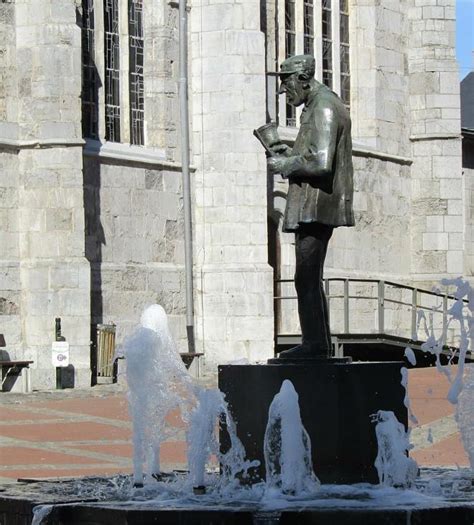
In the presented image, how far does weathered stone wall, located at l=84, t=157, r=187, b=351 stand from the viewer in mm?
28281

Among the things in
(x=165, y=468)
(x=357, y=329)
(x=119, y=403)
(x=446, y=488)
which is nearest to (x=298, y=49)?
(x=357, y=329)

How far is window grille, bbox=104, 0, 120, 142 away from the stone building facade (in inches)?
1.4

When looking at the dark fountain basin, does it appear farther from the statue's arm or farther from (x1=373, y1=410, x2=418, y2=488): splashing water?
the statue's arm

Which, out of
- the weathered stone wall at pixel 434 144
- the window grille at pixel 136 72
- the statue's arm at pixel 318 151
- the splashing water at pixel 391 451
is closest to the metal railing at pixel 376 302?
the weathered stone wall at pixel 434 144

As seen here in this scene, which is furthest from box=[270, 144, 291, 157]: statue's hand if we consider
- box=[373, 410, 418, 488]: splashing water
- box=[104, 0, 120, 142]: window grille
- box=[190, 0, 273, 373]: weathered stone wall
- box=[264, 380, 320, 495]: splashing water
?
box=[190, 0, 273, 373]: weathered stone wall

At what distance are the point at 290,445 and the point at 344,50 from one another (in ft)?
81.2

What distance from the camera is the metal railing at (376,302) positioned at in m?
31.3

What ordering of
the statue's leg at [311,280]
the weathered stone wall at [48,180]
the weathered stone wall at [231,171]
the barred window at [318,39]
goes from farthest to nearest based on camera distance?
the barred window at [318,39] < the weathered stone wall at [231,171] < the weathered stone wall at [48,180] < the statue's leg at [311,280]

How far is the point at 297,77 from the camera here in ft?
40.1

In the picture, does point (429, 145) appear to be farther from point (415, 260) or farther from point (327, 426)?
point (327, 426)

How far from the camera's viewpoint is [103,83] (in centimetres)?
2917

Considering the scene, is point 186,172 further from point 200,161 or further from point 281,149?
point 281,149

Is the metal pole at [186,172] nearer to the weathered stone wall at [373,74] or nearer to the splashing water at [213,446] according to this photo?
the weathered stone wall at [373,74]

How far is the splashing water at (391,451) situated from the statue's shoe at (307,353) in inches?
23.3
